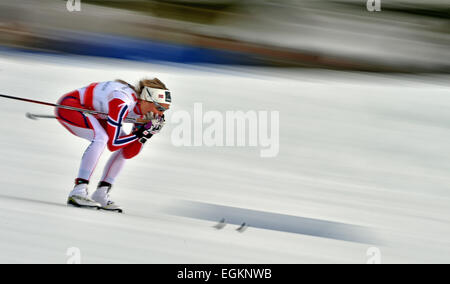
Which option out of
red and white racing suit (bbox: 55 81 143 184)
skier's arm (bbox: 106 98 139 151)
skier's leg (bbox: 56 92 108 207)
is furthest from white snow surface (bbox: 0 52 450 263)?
skier's arm (bbox: 106 98 139 151)

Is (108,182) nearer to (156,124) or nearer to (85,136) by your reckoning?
(85,136)

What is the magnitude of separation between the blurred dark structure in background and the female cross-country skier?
2711 mm

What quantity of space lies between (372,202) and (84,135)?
170 cm

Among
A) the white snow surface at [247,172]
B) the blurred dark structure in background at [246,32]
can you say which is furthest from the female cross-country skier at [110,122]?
the blurred dark structure in background at [246,32]

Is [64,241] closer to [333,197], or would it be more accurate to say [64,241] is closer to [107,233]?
[107,233]

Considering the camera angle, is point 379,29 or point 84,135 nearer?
point 84,135

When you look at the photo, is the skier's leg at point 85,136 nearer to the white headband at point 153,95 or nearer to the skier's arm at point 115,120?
the skier's arm at point 115,120

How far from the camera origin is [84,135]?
3.44m

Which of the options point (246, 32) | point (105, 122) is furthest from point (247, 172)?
point (246, 32)

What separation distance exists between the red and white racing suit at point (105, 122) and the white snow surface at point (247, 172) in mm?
245

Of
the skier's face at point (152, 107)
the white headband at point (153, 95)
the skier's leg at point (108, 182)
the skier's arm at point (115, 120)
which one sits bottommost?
the skier's leg at point (108, 182)

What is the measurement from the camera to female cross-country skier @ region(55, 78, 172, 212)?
10.4 feet

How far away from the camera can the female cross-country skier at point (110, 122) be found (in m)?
3.17
